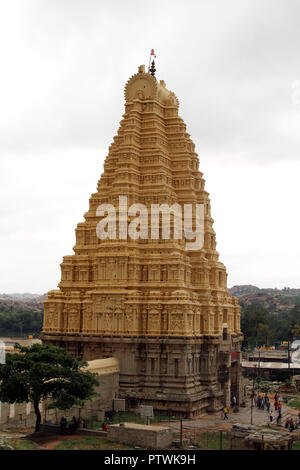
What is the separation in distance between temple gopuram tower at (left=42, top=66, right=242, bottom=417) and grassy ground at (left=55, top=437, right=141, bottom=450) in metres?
11.9

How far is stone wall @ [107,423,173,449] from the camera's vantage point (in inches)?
1297

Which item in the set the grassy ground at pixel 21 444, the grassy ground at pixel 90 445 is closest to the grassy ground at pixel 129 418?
the grassy ground at pixel 90 445

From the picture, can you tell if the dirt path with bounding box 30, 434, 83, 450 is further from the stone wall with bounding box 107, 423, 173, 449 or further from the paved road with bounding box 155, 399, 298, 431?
the paved road with bounding box 155, 399, 298, 431

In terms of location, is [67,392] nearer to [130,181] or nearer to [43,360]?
[43,360]

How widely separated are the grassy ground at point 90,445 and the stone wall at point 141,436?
0.41 meters

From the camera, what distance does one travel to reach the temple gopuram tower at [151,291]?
47156 millimetres

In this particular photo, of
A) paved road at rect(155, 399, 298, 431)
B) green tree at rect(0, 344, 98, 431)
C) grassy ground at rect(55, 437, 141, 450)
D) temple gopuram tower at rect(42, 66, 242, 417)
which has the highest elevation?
temple gopuram tower at rect(42, 66, 242, 417)

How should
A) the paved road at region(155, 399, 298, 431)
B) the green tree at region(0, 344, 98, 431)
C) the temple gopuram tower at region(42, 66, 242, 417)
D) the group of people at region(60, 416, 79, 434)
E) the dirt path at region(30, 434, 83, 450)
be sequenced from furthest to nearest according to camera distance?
the temple gopuram tower at region(42, 66, 242, 417), the paved road at region(155, 399, 298, 431), the group of people at region(60, 416, 79, 434), the green tree at region(0, 344, 98, 431), the dirt path at region(30, 434, 83, 450)

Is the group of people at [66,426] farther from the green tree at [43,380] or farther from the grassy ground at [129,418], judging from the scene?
the grassy ground at [129,418]

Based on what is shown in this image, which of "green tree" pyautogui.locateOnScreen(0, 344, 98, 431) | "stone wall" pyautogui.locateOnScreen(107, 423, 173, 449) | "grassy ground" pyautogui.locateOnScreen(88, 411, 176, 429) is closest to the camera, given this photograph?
"stone wall" pyautogui.locateOnScreen(107, 423, 173, 449)

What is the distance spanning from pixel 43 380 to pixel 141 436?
6846 millimetres

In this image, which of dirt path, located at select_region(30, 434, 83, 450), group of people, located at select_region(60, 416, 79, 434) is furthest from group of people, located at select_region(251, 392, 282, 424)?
dirt path, located at select_region(30, 434, 83, 450)

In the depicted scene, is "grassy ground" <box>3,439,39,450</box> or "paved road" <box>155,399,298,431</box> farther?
"paved road" <box>155,399,298,431</box>
